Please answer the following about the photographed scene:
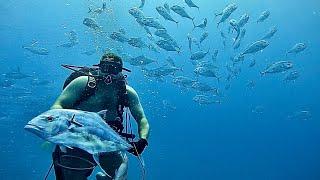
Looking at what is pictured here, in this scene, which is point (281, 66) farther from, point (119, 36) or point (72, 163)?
point (72, 163)

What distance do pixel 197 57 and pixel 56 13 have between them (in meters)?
53.3

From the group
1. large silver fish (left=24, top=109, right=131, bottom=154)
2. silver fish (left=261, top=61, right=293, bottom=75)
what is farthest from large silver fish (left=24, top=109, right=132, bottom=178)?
silver fish (left=261, top=61, right=293, bottom=75)

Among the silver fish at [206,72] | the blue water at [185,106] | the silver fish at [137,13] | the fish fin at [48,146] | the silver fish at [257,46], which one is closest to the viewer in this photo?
the fish fin at [48,146]

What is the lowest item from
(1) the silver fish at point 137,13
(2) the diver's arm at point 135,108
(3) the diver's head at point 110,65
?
(2) the diver's arm at point 135,108

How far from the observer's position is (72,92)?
16.0ft

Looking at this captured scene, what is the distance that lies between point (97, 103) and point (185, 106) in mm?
92056

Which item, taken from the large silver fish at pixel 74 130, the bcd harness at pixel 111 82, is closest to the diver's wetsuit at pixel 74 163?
the bcd harness at pixel 111 82

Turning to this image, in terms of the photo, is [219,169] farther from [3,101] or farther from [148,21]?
[148,21]

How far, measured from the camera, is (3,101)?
4159 cm

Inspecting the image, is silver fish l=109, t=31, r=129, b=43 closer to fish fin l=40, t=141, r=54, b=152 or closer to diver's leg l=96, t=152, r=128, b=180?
diver's leg l=96, t=152, r=128, b=180

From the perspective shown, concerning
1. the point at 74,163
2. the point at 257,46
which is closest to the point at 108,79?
the point at 74,163

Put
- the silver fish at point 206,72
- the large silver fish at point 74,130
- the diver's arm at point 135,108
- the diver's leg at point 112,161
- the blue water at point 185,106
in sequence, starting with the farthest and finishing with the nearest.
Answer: the blue water at point 185,106 → the silver fish at point 206,72 → the diver's arm at point 135,108 → the diver's leg at point 112,161 → the large silver fish at point 74,130

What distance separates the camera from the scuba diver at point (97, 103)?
483 centimetres

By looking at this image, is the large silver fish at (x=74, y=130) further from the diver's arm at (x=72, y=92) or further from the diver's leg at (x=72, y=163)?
the diver's leg at (x=72, y=163)
